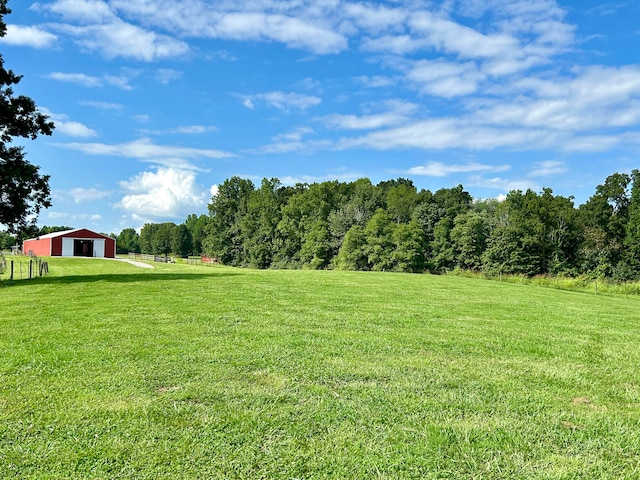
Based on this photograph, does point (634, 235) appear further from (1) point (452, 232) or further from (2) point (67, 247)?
(2) point (67, 247)

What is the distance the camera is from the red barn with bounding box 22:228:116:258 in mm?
49806

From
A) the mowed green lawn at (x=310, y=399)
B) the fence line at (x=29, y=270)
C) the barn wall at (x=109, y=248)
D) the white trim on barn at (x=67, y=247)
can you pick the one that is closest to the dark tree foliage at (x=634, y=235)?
the mowed green lawn at (x=310, y=399)

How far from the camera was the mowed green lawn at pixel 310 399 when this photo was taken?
2830mm

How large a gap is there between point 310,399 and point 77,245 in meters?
55.4

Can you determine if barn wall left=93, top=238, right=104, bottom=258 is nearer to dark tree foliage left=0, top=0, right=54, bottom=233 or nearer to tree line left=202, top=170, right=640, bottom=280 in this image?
tree line left=202, top=170, right=640, bottom=280

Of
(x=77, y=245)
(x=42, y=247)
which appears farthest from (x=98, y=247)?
(x=42, y=247)

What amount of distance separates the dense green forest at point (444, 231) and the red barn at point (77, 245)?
792 inches

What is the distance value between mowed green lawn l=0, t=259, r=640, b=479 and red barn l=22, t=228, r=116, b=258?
160 feet

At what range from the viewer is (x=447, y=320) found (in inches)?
330

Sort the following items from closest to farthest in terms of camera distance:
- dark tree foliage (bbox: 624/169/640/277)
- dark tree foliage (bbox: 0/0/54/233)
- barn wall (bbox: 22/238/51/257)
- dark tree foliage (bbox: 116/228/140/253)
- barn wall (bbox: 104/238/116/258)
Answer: dark tree foliage (bbox: 0/0/54/233) < dark tree foliage (bbox: 624/169/640/277) < barn wall (bbox: 22/238/51/257) < barn wall (bbox: 104/238/116/258) < dark tree foliage (bbox: 116/228/140/253)

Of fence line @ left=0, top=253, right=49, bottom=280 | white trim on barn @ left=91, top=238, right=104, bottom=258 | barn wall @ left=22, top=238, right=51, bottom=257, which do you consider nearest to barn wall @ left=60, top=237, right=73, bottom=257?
barn wall @ left=22, top=238, right=51, bottom=257

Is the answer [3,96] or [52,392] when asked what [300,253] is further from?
[52,392]

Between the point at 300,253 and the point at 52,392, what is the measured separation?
5484 centimetres

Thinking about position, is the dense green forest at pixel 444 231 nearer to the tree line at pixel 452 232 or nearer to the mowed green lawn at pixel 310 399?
the tree line at pixel 452 232
